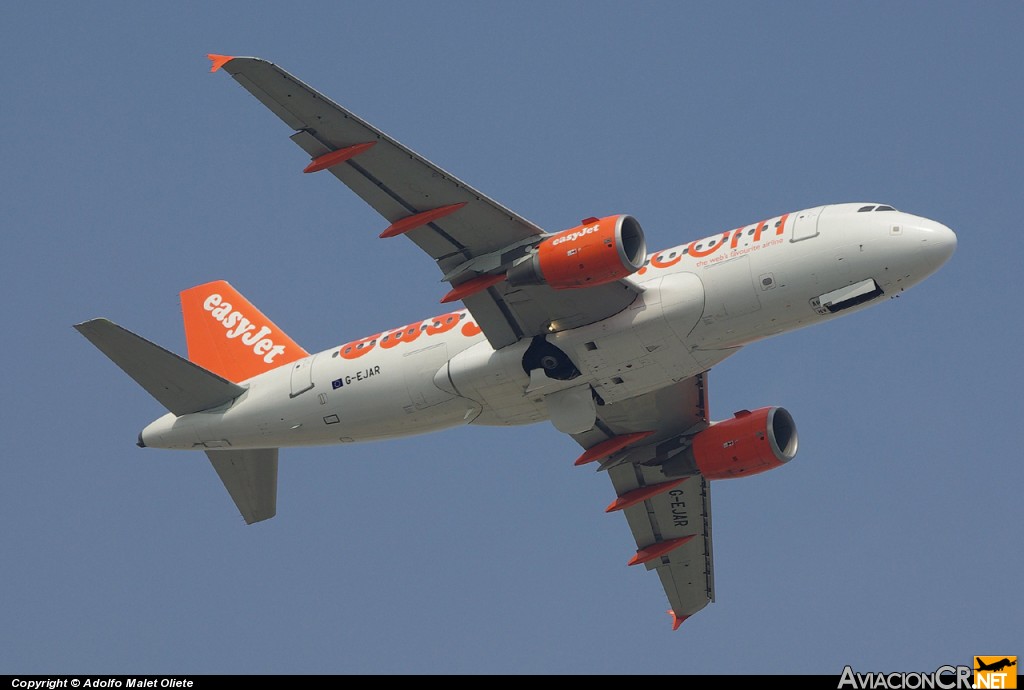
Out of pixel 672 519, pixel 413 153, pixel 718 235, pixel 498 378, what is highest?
pixel 413 153

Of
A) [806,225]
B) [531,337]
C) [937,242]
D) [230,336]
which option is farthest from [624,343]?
[230,336]

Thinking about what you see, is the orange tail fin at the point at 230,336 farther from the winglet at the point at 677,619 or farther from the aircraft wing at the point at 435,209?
the winglet at the point at 677,619

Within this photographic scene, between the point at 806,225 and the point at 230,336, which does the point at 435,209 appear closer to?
the point at 806,225

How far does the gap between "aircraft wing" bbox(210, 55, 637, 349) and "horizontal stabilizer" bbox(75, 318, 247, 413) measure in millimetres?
9625

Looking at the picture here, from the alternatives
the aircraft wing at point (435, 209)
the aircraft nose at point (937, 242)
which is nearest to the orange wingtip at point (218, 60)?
the aircraft wing at point (435, 209)

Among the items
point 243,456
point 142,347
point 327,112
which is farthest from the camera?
point 243,456

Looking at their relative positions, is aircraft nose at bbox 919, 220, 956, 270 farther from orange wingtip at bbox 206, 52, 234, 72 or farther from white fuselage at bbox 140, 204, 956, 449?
orange wingtip at bbox 206, 52, 234, 72

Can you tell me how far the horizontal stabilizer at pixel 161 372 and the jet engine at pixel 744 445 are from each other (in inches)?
642

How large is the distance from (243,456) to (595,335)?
582 inches

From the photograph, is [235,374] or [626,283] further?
[235,374]

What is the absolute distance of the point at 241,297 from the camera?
56500 millimetres

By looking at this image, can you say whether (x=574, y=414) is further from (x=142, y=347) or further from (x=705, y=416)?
(x=142, y=347)

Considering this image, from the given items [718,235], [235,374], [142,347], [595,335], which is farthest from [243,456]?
[718,235]

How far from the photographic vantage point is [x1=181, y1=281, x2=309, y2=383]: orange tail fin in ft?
176
